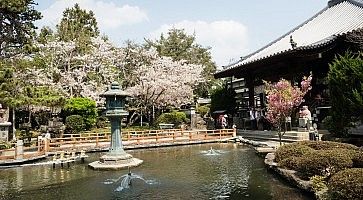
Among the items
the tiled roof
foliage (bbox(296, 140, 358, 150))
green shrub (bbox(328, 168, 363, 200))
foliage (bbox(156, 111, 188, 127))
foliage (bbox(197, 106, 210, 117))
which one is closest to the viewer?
green shrub (bbox(328, 168, 363, 200))

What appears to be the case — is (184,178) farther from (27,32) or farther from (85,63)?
(85,63)

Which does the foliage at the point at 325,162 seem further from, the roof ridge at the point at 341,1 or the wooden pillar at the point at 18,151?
the roof ridge at the point at 341,1

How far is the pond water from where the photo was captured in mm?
10711

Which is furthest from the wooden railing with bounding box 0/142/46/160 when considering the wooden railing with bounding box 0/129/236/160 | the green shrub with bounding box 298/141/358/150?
the green shrub with bounding box 298/141/358/150

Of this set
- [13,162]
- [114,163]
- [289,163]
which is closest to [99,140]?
[13,162]

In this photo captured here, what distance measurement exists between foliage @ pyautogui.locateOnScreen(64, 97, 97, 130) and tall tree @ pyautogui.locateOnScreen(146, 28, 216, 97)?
17888 millimetres

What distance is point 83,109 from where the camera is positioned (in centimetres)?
3038

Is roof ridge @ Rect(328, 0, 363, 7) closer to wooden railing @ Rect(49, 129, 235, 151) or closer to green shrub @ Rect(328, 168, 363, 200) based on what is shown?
wooden railing @ Rect(49, 129, 235, 151)

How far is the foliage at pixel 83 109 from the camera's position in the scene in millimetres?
30047

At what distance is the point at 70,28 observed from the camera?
4481cm

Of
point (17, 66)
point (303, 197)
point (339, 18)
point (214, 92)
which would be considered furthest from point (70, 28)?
point (303, 197)

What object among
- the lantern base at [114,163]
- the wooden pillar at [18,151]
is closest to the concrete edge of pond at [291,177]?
the lantern base at [114,163]

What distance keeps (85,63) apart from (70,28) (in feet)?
37.5

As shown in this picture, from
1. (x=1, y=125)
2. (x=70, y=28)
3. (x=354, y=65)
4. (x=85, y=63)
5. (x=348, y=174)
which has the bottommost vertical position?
(x=348, y=174)
